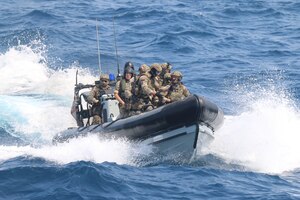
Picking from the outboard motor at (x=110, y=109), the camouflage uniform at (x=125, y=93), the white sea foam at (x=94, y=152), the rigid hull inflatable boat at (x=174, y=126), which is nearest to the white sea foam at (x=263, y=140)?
the rigid hull inflatable boat at (x=174, y=126)

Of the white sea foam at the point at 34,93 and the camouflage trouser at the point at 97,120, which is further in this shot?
the white sea foam at the point at 34,93

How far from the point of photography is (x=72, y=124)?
56.0 feet

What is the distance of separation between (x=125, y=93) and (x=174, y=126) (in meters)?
1.49

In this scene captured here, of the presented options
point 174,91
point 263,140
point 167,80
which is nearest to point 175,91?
point 174,91

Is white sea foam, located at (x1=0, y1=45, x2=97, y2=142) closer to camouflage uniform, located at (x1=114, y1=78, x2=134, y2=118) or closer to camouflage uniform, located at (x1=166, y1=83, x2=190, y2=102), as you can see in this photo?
camouflage uniform, located at (x1=114, y1=78, x2=134, y2=118)

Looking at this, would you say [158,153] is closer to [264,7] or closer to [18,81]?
[18,81]

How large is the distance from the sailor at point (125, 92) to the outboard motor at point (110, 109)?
18 centimetres

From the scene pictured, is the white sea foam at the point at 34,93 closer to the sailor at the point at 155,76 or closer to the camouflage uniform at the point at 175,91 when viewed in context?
the sailor at the point at 155,76

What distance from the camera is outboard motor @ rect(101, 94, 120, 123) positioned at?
45.5 ft

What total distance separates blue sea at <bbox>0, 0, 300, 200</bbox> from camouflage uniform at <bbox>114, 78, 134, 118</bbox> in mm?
811

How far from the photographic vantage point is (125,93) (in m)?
13.6

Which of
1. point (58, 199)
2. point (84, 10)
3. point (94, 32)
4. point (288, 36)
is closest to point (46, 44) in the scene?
point (94, 32)

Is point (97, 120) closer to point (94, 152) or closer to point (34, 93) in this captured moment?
point (94, 152)

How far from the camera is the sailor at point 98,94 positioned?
14148 mm
